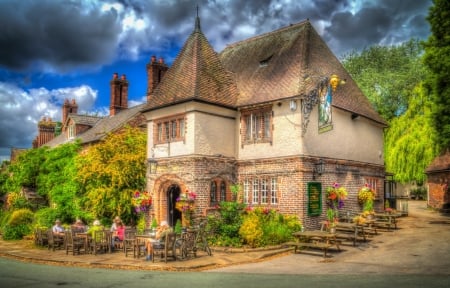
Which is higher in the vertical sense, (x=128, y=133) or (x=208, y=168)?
(x=128, y=133)

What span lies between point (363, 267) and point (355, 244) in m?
3.98

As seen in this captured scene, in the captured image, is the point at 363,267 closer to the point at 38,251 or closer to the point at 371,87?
the point at 38,251

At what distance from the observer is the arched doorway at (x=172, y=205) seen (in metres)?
20.0

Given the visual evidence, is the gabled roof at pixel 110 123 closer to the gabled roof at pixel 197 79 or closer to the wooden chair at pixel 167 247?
the gabled roof at pixel 197 79

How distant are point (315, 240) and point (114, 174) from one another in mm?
9794

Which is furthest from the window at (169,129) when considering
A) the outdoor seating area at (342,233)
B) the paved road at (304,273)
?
the paved road at (304,273)

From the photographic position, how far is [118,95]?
34438 millimetres

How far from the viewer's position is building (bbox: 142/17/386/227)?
17.9m

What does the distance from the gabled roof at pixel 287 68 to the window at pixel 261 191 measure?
136 inches

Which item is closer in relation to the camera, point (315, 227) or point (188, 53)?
point (315, 227)

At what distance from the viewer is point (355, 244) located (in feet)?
52.3

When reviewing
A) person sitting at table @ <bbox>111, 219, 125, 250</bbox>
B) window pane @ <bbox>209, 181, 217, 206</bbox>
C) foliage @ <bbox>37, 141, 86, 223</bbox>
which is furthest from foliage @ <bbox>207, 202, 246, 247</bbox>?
foliage @ <bbox>37, 141, 86, 223</bbox>

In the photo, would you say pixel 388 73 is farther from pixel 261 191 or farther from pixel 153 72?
pixel 261 191

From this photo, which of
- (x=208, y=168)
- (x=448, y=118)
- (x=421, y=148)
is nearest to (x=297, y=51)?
(x=208, y=168)
